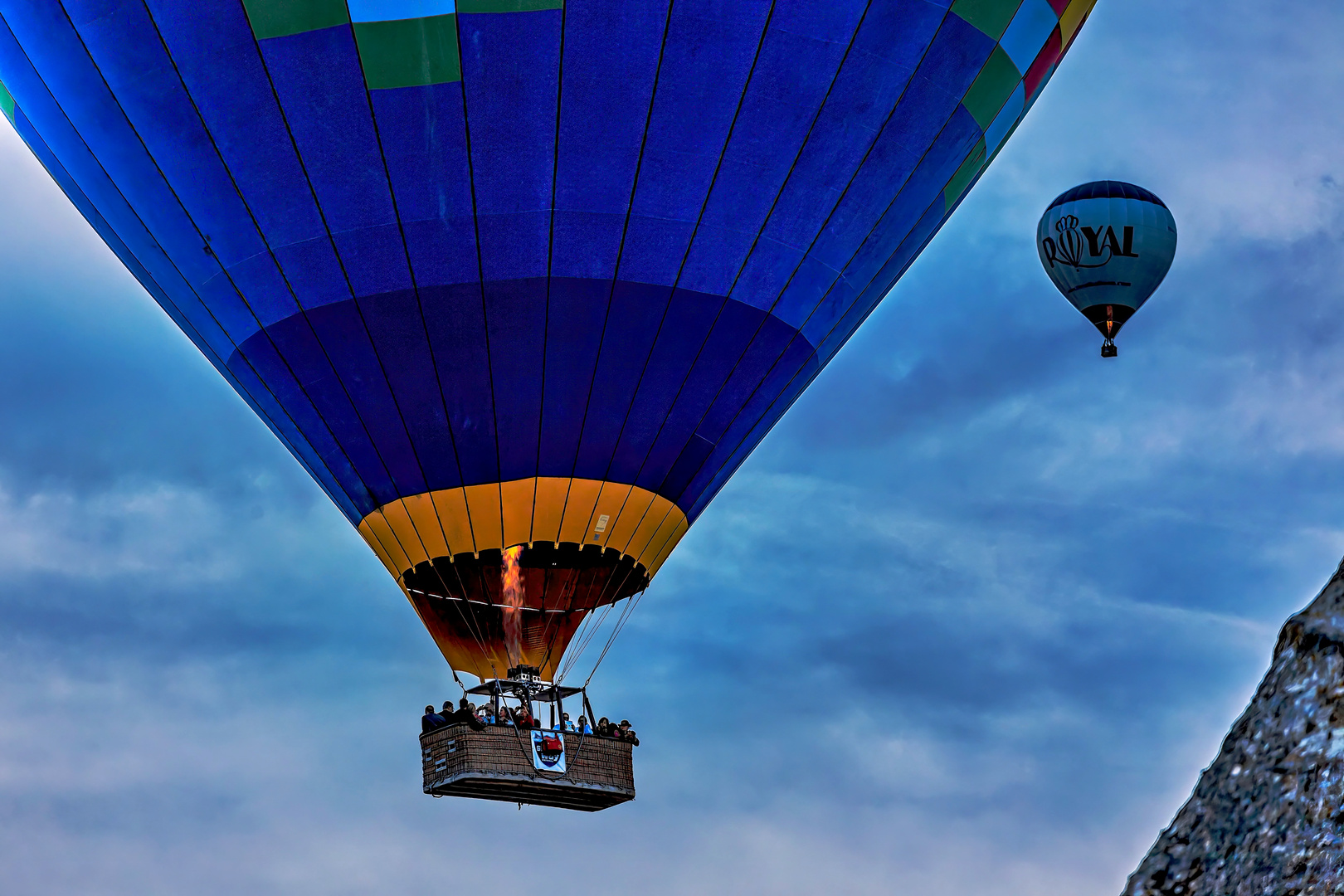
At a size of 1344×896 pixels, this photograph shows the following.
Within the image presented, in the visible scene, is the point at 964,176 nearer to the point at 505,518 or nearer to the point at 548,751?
the point at 505,518

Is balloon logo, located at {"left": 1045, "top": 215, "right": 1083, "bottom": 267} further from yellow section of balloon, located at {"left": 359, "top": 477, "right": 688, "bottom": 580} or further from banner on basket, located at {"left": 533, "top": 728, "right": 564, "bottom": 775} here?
banner on basket, located at {"left": 533, "top": 728, "right": 564, "bottom": 775}

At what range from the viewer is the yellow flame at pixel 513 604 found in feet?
41.3

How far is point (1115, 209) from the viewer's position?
853 inches

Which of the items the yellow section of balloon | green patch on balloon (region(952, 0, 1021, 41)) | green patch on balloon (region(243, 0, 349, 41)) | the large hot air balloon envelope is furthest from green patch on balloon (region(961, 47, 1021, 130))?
green patch on balloon (region(243, 0, 349, 41))

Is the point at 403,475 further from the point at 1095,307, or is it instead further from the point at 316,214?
the point at 1095,307

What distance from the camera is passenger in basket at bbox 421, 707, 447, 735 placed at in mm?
12211

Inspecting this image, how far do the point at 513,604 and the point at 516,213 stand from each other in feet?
10.5

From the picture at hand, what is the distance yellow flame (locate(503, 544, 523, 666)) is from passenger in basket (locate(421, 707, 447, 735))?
0.76 m

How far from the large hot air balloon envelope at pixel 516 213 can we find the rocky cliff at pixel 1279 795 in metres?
9.50

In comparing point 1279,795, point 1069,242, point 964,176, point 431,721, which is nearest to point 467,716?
point 431,721

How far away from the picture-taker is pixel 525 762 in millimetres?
11953

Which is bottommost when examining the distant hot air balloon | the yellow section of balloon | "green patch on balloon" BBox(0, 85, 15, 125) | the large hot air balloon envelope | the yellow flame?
the yellow flame

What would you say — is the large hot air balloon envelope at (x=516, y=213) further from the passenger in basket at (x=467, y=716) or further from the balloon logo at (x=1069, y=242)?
the balloon logo at (x=1069, y=242)

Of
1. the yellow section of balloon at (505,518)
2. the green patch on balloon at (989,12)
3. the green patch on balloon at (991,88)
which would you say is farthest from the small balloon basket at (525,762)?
the green patch on balloon at (989,12)
